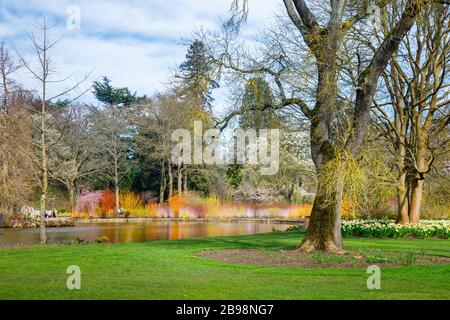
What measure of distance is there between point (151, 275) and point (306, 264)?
325 cm

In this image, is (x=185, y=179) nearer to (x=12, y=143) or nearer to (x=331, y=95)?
(x=12, y=143)

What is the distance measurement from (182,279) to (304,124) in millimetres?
12685

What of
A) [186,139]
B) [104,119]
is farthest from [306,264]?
[104,119]

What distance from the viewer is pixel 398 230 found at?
59.9 feet

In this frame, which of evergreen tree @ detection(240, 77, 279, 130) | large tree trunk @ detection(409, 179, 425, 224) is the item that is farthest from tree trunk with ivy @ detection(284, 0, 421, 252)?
large tree trunk @ detection(409, 179, 425, 224)

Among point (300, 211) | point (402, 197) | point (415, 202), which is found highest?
point (402, 197)

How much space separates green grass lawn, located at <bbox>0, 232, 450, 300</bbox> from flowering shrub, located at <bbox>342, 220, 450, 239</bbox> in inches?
236

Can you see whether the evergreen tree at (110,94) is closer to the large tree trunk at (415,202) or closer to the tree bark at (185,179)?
the tree bark at (185,179)

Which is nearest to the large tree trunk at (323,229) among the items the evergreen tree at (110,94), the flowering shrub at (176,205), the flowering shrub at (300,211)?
the flowering shrub at (300,211)

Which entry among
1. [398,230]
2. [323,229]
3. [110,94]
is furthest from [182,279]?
[110,94]

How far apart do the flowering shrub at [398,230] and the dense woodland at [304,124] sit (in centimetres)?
126

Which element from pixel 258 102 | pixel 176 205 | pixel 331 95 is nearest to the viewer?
pixel 331 95

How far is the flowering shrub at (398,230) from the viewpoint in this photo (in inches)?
713

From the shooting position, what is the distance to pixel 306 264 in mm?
10273
